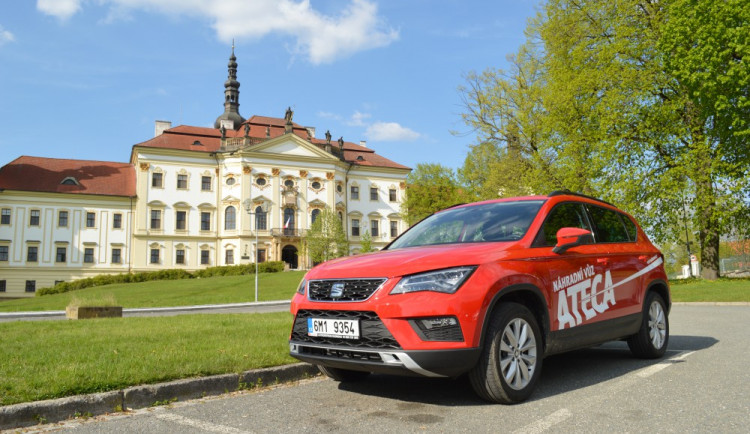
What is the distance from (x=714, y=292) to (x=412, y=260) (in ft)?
59.3

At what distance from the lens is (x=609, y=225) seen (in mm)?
6359

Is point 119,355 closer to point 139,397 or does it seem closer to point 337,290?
point 139,397

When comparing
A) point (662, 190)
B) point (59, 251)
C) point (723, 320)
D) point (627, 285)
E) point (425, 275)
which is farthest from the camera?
point (59, 251)

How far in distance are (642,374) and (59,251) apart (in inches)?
2273

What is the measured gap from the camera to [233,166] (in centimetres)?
5712

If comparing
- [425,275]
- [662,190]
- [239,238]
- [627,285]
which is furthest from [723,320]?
[239,238]

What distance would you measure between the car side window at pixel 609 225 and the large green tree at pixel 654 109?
16.2 metres

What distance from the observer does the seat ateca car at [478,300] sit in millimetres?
4133

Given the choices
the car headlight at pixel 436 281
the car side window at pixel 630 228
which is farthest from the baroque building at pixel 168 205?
the car headlight at pixel 436 281

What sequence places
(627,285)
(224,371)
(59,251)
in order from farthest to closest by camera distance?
(59,251)
(627,285)
(224,371)

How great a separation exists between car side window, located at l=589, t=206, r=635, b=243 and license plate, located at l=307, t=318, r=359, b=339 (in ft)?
10.1

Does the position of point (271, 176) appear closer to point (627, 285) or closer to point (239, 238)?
point (239, 238)

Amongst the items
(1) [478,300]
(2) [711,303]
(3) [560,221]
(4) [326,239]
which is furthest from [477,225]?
(4) [326,239]

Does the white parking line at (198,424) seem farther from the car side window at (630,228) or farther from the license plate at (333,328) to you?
the car side window at (630,228)
